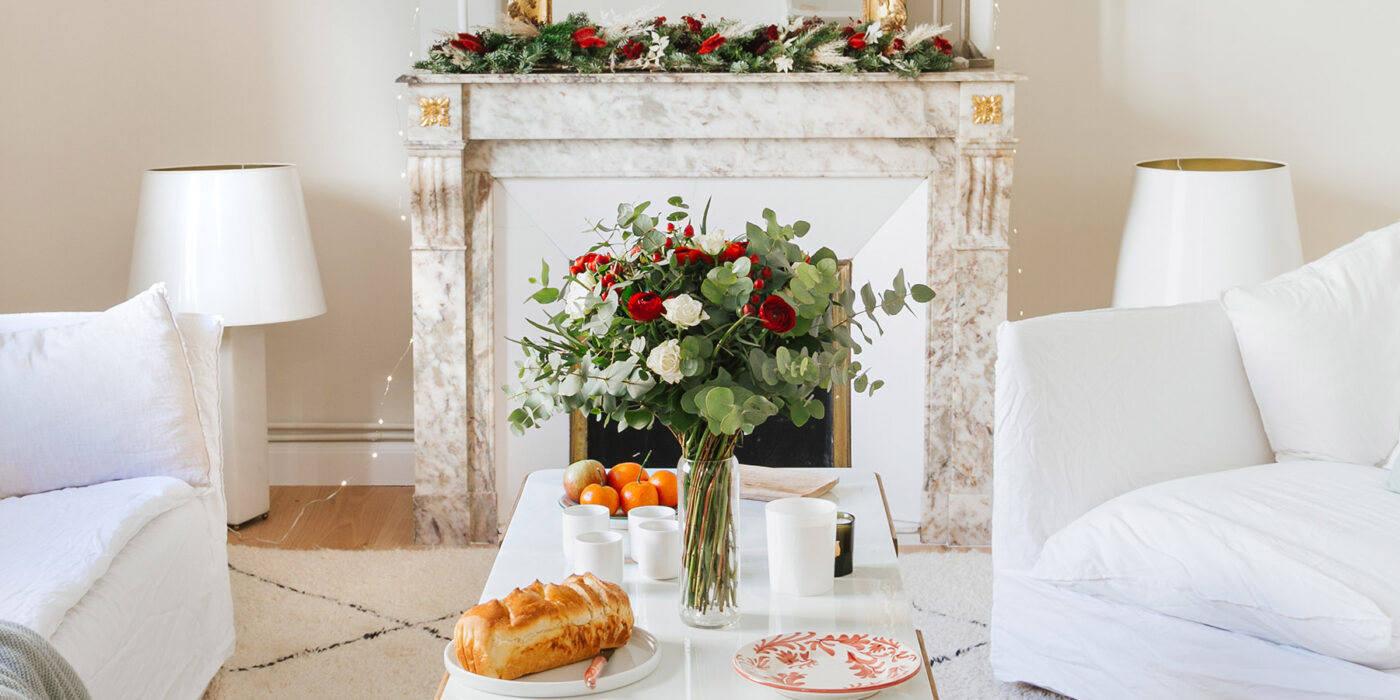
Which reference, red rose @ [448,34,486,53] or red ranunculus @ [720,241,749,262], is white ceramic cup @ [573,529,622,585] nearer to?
red ranunculus @ [720,241,749,262]

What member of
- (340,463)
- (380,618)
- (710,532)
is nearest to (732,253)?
(710,532)

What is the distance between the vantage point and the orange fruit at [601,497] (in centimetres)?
201

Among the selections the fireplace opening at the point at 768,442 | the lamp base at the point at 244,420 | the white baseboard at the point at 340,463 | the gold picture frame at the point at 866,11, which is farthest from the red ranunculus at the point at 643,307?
the white baseboard at the point at 340,463

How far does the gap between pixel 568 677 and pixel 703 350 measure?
418mm

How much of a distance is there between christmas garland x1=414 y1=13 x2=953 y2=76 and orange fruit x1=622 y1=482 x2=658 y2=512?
4.48 ft

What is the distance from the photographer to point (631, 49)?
304cm

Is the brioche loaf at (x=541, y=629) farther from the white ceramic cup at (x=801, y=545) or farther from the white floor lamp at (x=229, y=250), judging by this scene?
the white floor lamp at (x=229, y=250)

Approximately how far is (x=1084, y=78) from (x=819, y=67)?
0.95 meters

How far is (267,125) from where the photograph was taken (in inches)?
142

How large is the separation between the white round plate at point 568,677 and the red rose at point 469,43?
193cm

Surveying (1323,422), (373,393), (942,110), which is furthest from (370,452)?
(1323,422)

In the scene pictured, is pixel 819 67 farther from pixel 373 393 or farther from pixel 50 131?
pixel 50 131

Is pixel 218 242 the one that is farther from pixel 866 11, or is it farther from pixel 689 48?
pixel 866 11

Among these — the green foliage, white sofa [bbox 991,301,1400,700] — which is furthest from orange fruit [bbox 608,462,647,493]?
white sofa [bbox 991,301,1400,700]
